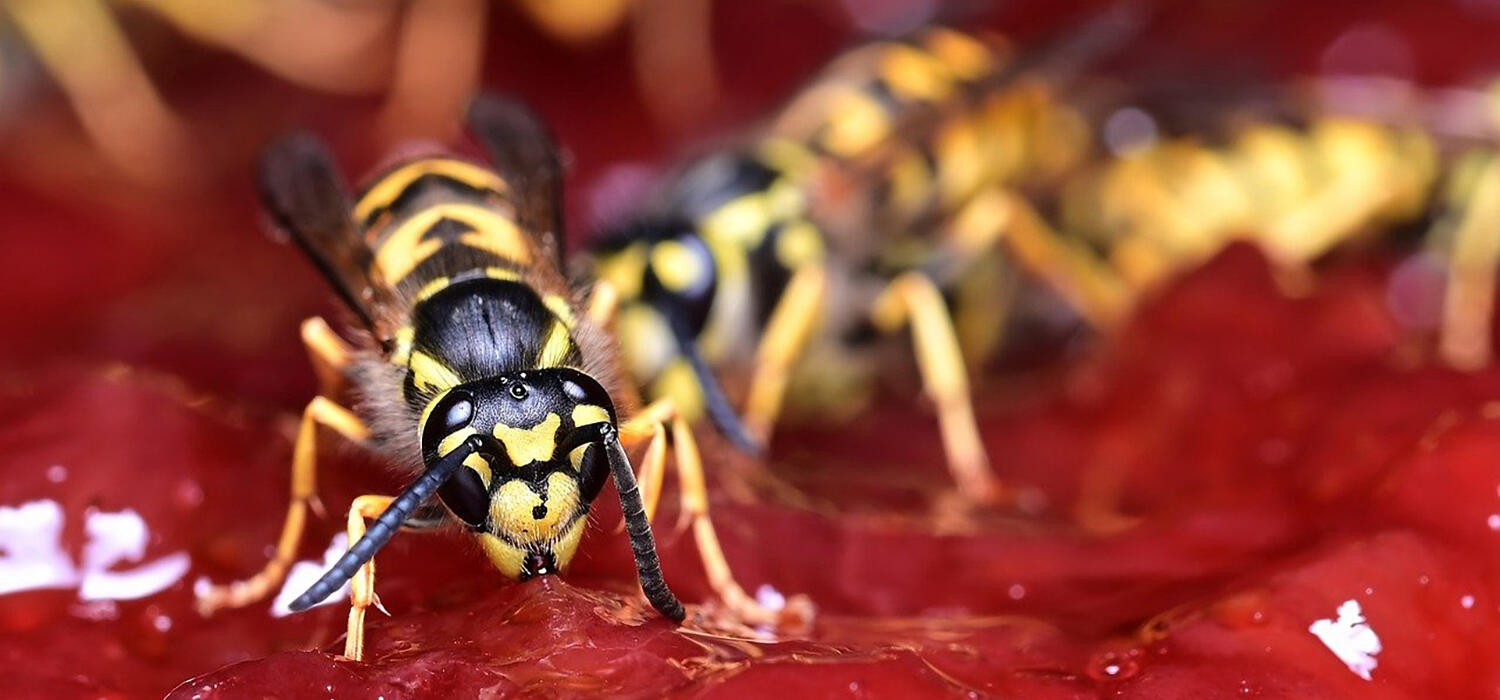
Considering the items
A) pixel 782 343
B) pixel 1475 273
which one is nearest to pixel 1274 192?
pixel 1475 273

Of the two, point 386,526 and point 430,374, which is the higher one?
point 430,374

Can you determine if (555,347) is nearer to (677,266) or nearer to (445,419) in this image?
(445,419)

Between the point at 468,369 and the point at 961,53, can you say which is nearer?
the point at 468,369

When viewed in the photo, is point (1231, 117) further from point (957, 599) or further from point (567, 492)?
point (567, 492)

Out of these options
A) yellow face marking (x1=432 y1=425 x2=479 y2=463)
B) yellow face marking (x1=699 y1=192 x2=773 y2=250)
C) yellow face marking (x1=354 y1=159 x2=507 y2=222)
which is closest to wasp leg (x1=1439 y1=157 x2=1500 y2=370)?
yellow face marking (x1=699 y1=192 x2=773 y2=250)

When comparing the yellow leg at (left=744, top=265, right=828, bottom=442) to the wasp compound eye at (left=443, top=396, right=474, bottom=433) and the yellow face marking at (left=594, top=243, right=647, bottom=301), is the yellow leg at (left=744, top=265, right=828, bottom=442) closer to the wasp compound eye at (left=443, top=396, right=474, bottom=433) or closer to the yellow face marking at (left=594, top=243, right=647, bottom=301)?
the yellow face marking at (left=594, top=243, right=647, bottom=301)

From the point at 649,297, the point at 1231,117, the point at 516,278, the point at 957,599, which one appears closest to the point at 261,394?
the point at 649,297
